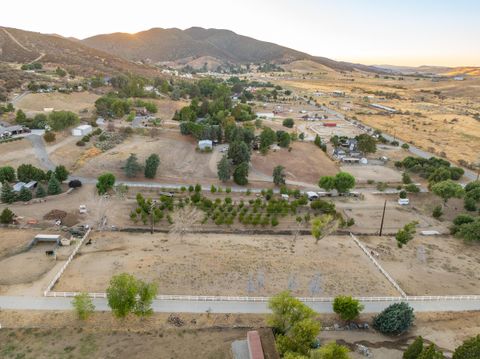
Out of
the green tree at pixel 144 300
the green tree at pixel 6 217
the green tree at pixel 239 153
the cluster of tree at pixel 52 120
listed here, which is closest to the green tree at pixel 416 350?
the green tree at pixel 144 300

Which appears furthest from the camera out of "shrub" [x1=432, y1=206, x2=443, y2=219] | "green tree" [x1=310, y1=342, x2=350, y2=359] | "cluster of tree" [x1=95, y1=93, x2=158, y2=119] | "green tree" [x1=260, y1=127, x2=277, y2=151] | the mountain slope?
the mountain slope

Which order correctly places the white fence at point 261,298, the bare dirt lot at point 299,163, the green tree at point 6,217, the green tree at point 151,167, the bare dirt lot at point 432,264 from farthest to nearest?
the bare dirt lot at point 299,163
the green tree at point 151,167
the green tree at point 6,217
the bare dirt lot at point 432,264
the white fence at point 261,298

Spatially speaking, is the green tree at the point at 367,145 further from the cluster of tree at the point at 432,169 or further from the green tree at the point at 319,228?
the green tree at the point at 319,228

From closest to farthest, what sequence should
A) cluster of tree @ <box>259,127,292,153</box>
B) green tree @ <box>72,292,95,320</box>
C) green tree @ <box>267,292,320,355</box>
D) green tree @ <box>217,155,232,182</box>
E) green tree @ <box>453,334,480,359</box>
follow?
green tree @ <box>453,334,480,359</box>
green tree @ <box>267,292,320,355</box>
green tree @ <box>72,292,95,320</box>
green tree @ <box>217,155,232,182</box>
cluster of tree @ <box>259,127,292,153</box>

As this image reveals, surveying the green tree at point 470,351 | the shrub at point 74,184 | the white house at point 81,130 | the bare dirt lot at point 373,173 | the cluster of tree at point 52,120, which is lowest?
the bare dirt lot at point 373,173

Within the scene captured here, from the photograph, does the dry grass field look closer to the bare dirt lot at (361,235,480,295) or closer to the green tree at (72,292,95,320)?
the bare dirt lot at (361,235,480,295)

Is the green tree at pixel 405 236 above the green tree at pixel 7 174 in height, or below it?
below

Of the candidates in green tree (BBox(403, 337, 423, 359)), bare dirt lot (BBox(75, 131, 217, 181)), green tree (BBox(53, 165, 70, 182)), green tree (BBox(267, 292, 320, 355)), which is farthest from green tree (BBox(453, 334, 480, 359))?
green tree (BBox(53, 165, 70, 182))

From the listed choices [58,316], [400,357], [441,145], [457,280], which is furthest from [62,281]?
[441,145]
